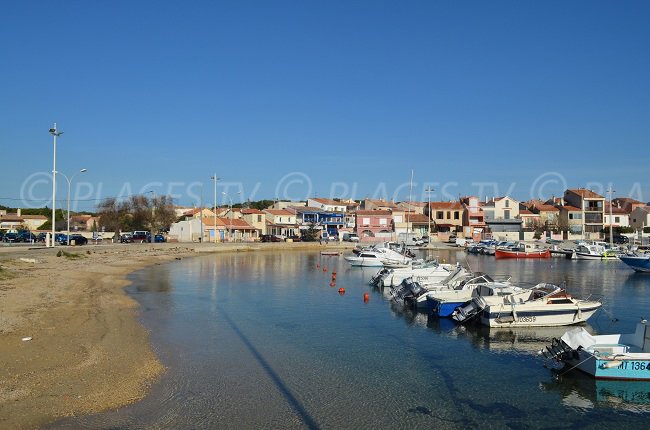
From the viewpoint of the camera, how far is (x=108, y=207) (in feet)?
320

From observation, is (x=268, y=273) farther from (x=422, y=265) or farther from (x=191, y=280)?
(x=422, y=265)

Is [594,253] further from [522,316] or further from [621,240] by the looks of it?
[522,316]

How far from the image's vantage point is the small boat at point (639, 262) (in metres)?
55.1

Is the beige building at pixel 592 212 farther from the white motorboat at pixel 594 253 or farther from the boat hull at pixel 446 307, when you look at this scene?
the boat hull at pixel 446 307

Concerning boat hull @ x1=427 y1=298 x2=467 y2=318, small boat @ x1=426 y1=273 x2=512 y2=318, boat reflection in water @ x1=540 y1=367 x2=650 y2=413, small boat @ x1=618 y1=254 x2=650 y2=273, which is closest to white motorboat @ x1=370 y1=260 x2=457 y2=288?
small boat @ x1=426 y1=273 x2=512 y2=318

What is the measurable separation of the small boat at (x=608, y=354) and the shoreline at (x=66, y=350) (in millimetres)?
12566

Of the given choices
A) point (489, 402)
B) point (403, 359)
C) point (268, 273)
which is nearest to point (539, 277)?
point (268, 273)

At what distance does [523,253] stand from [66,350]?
230 feet

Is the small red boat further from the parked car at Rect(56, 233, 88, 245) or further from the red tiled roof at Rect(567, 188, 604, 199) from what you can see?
the parked car at Rect(56, 233, 88, 245)

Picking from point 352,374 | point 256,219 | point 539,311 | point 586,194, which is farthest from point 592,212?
point 352,374

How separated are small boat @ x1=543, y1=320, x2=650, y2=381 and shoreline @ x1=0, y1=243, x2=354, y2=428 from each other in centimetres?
1257

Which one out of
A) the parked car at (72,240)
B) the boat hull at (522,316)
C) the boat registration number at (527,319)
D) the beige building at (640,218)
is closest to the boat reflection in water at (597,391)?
the boat hull at (522,316)

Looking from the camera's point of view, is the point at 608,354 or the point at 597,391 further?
the point at 608,354

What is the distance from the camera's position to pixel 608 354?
16.3 m
